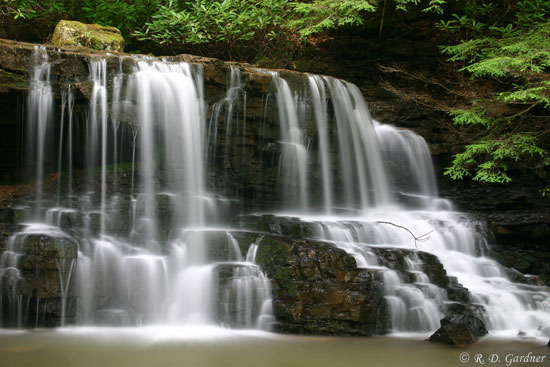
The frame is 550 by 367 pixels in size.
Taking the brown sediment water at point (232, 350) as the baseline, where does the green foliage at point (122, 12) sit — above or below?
above

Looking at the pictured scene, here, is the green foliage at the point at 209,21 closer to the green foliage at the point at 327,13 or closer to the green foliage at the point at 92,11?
the green foliage at the point at 92,11

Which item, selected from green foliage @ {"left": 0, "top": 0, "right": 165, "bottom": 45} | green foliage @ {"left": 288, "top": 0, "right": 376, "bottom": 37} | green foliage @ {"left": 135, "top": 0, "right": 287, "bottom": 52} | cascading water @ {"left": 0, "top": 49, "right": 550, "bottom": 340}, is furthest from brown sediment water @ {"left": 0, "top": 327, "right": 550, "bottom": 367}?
green foliage @ {"left": 0, "top": 0, "right": 165, "bottom": 45}

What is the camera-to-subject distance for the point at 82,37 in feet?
37.0

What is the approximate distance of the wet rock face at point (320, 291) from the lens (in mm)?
7090

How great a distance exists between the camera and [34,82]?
28.6 feet

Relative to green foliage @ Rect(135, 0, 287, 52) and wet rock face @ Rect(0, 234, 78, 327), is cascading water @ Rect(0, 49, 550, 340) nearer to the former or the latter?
wet rock face @ Rect(0, 234, 78, 327)

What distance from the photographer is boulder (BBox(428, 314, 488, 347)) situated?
21.1 feet

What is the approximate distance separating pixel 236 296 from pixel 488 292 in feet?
14.9

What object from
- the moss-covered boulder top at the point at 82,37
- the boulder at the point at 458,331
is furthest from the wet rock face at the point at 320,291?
the moss-covered boulder top at the point at 82,37

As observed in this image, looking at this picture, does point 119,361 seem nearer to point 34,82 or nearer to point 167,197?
point 167,197

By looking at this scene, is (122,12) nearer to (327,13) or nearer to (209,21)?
(209,21)

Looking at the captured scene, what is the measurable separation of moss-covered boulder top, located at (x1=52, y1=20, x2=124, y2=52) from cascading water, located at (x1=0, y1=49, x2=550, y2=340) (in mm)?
2422

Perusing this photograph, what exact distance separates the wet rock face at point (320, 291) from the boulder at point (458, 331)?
913mm

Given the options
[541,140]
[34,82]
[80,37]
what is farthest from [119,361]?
[541,140]
